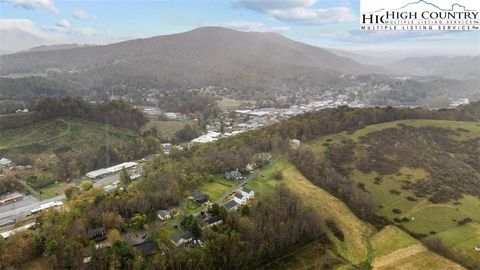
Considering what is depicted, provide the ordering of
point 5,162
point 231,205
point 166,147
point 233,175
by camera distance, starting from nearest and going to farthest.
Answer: point 231,205 → point 233,175 → point 5,162 → point 166,147

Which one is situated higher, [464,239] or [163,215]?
[163,215]

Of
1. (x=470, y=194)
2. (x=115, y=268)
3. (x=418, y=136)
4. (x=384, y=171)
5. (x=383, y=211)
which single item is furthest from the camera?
(x=418, y=136)

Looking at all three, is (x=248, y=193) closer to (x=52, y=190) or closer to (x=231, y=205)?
(x=231, y=205)

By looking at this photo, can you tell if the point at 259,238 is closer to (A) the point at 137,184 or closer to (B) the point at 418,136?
(A) the point at 137,184

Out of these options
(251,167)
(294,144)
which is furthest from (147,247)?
(294,144)

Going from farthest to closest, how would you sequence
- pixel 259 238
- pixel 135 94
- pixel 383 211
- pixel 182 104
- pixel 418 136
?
1. pixel 135 94
2. pixel 182 104
3. pixel 418 136
4. pixel 383 211
5. pixel 259 238

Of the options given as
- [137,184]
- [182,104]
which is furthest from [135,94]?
[137,184]

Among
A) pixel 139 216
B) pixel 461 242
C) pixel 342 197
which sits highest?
pixel 139 216

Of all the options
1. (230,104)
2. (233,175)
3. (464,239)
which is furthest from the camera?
(230,104)
